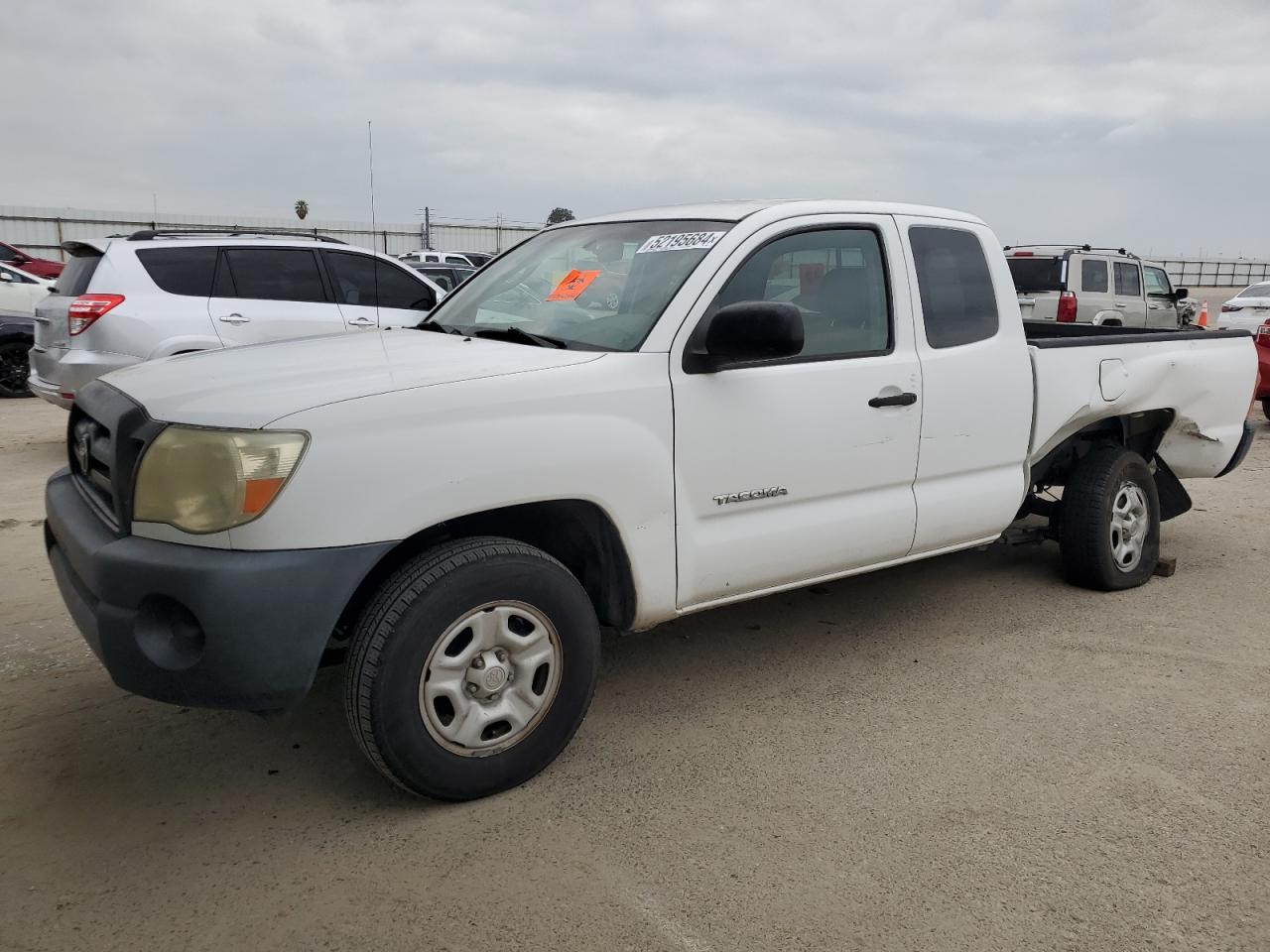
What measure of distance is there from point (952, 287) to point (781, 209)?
0.88 meters

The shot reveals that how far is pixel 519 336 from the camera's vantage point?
3566mm

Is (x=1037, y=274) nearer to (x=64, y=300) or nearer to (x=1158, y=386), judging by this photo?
(x=1158, y=386)

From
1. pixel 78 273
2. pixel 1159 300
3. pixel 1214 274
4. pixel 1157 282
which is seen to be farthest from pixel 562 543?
pixel 1214 274

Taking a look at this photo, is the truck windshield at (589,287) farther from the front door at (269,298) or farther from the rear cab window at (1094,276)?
the rear cab window at (1094,276)

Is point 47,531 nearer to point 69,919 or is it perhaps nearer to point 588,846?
point 69,919

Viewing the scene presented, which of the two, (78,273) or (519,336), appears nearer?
(519,336)

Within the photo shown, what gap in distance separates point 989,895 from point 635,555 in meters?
1.36

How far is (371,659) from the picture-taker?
2719 millimetres

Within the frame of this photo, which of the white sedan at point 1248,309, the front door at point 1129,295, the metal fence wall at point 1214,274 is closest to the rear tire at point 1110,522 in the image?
the white sedan at point 1248,309

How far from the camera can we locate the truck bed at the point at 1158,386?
14.7 feet

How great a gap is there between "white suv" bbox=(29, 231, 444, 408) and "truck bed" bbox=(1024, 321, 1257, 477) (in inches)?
171

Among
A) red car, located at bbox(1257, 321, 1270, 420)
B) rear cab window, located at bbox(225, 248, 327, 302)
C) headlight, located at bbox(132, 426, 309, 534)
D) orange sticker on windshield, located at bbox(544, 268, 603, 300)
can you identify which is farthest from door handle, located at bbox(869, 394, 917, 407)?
red car, located at bbox(1257, 321, 1270, 420)

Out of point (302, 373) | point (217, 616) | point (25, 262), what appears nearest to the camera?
point (217, 616)

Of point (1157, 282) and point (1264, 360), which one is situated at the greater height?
point (1157, 282)
